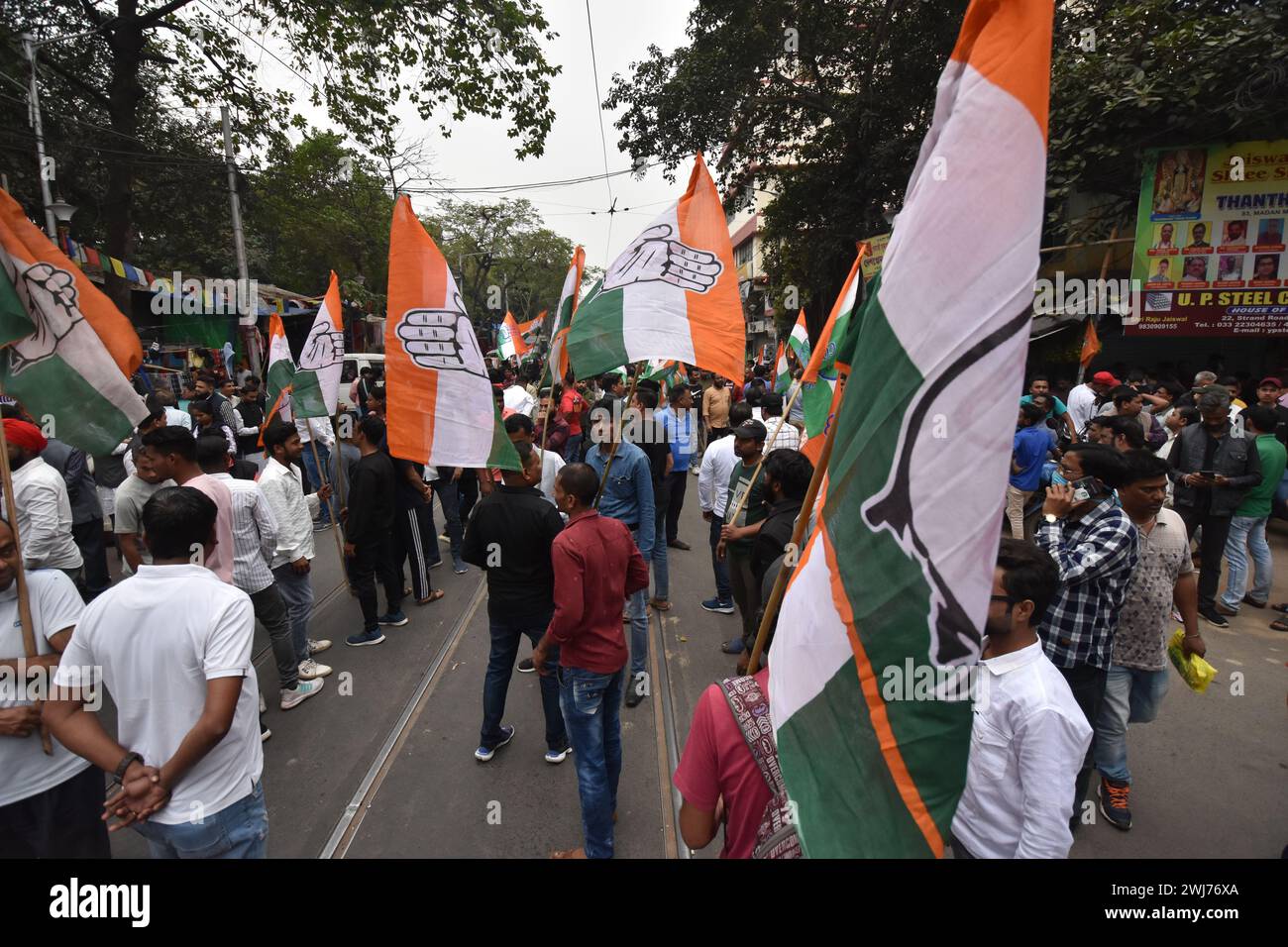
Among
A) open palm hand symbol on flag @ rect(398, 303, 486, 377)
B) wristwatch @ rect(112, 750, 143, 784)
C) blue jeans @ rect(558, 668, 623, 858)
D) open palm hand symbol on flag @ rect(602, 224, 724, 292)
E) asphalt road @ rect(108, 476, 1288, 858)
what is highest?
open palm hand symbol on flag @ rect(602, 224, 724, 292)

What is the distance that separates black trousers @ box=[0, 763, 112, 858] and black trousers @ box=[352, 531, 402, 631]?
2.87 m

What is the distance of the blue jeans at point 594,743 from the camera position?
289cm

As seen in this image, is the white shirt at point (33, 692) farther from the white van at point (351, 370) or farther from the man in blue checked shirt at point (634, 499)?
the white van at point (351, 370)

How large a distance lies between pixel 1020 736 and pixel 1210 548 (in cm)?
548

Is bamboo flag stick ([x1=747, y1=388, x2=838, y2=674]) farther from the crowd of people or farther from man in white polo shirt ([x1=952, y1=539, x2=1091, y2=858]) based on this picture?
man in white polo shirt ([x1=952, y1=539, x2=1091, y2=858])

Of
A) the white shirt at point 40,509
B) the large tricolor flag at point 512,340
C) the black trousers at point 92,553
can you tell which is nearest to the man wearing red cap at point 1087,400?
the large tricolor flag at point 512,340

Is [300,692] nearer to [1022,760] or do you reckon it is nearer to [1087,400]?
[1022,760]

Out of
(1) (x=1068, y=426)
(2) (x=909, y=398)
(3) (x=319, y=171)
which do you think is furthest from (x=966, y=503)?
(3) (x=319, y=171)

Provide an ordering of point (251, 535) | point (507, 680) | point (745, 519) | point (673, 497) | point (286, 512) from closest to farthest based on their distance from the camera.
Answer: point (507, 680) < point (251, 535) < point (286, 512) < point (745, 519) < point (673, 497)

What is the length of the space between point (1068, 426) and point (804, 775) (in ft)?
26.3

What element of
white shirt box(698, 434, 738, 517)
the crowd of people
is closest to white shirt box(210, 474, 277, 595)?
the crowd of people

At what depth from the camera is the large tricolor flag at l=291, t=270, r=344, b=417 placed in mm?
5855

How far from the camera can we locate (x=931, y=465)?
51.8 inches

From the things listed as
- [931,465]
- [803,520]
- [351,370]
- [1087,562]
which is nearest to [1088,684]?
[1087,562]
